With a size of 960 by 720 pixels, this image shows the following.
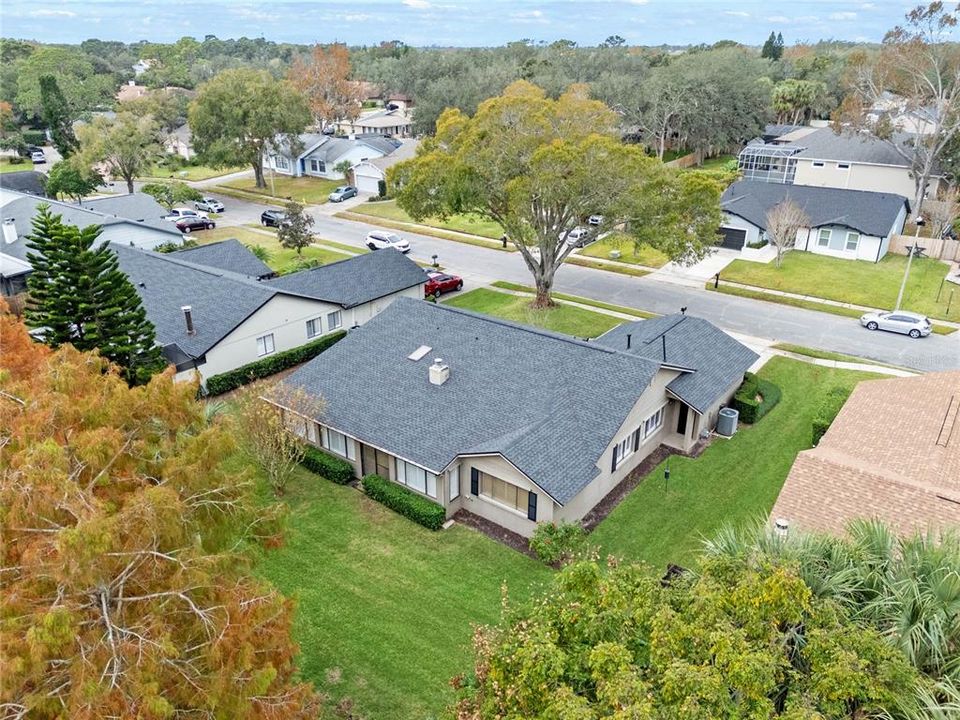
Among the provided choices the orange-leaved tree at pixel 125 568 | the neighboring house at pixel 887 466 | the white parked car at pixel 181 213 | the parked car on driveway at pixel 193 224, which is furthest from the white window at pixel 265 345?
the white parked car at pixel 181 213

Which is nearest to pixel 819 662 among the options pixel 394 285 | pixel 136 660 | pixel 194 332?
pixel 136 660

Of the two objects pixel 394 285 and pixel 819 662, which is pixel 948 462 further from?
pixel 394 285

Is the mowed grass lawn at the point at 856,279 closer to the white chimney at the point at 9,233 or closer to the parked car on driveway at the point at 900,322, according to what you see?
the parked car on driveway at the point at 900,322

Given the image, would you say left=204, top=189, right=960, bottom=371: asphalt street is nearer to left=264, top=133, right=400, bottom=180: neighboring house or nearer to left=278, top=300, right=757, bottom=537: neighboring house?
left=278, top=300, right=757, bottom=537: neighboring house

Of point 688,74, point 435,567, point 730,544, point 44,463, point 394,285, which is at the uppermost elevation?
point 688,74

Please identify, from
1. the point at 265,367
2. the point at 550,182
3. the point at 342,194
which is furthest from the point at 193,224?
the point at 550,182
